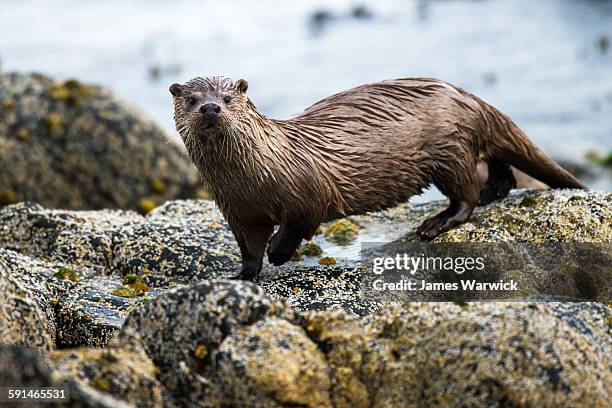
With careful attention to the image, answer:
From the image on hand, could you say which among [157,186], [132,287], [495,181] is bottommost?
[132,287]

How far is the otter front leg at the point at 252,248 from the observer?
587 cm

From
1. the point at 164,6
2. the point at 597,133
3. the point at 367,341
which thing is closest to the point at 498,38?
the point at 597,133

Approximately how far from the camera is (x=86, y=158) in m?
9.77

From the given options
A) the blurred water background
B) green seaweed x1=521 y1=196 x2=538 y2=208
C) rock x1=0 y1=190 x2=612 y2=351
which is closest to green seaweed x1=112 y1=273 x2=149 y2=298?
rock x1=0 y1=190 x2=612 y2=351

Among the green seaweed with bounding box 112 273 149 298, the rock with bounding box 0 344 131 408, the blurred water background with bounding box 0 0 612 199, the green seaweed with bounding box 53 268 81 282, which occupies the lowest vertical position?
the rock with bounding box 0 344 131 408

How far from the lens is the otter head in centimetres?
533

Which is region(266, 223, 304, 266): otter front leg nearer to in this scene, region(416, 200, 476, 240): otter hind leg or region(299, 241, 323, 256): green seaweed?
region(299, 241, 323, 256): green seaweed

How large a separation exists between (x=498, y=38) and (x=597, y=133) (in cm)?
525

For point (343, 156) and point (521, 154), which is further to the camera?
point (521, 154)

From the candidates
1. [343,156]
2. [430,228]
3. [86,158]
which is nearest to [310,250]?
[343,156]

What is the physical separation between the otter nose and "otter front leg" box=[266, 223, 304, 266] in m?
0.87

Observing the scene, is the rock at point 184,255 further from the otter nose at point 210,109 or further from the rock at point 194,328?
the otter nose at point 210,109

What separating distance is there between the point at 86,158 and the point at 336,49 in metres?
9.28

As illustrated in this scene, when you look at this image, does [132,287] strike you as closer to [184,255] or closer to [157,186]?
[184,255]
